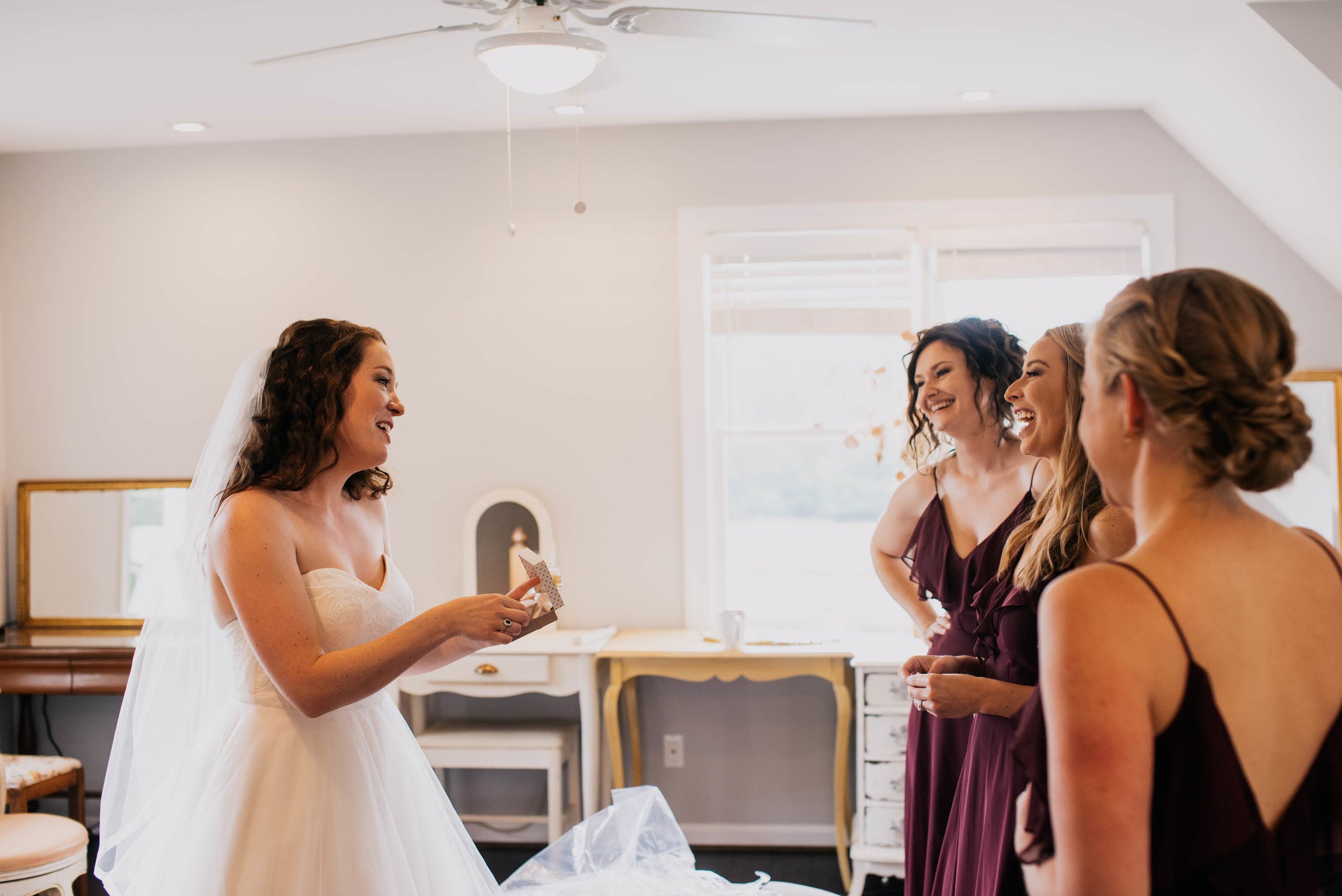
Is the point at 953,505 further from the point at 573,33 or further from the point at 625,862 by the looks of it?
the point at 625,862

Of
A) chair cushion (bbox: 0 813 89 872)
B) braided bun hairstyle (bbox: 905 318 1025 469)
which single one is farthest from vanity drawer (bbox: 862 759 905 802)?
chair cushion (bbox: 0 813 89 872)

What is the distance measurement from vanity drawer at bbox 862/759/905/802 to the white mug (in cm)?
58

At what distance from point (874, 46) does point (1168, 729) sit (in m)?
2.61

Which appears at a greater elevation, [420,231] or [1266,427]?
[420,231]

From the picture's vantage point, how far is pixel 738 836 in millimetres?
4051

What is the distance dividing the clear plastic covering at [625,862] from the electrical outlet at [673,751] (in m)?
0.53

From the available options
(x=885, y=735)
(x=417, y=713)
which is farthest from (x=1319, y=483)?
(x=417, y=713)

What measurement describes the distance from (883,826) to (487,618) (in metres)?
2.11

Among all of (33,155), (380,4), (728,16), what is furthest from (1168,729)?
(33,155)

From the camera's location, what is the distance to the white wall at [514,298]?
4012mm

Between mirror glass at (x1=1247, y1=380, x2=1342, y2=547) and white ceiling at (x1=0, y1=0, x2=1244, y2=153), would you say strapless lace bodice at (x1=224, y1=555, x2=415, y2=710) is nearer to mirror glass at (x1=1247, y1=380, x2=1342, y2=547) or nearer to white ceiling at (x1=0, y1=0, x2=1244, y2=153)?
white ceiling at (x1=0, y1=0, x2=1244, y2=153)

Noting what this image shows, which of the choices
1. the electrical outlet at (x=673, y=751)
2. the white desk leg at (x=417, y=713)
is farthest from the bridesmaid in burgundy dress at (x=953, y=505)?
the white desk leg at (x=417, y=713)

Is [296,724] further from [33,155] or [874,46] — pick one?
[33,155]

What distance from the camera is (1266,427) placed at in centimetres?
97
